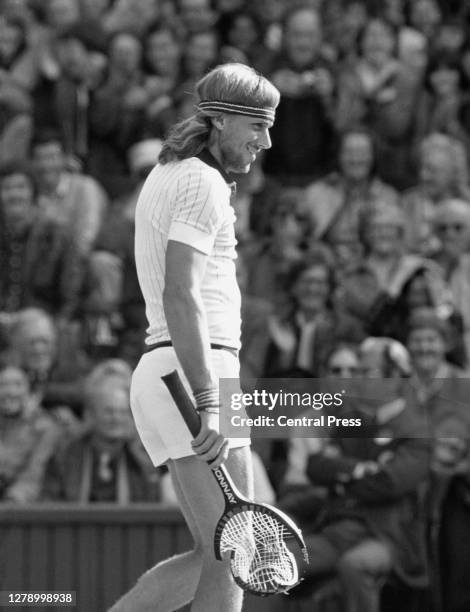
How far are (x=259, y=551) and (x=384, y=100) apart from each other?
6254mm

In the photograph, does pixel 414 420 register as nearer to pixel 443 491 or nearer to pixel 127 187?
pixel 443 491

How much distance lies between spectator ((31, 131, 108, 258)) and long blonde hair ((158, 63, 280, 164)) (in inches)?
186

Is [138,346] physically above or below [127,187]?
below

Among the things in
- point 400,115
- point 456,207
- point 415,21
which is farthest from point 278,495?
point 415,21

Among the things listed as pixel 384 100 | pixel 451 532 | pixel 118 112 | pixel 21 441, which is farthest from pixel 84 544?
pixel 384 100

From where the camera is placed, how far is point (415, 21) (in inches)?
437

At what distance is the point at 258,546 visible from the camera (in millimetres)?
4594

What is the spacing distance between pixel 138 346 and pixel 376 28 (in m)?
3.15

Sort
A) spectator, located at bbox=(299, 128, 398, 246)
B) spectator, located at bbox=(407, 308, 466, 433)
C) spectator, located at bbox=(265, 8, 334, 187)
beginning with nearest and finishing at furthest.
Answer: spectator, located at bbox=(407, 308, 466, 433) → spectator, located at bbox=(299, 128, 398, 246) → spectator, located at bbox=(265, 8, 334, 187)

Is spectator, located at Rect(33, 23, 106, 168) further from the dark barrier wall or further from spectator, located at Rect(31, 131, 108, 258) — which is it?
the dark barrier wall

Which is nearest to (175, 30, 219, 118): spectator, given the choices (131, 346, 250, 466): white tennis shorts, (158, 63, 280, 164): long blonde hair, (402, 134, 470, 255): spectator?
(402, 134, 470, 255): spectator

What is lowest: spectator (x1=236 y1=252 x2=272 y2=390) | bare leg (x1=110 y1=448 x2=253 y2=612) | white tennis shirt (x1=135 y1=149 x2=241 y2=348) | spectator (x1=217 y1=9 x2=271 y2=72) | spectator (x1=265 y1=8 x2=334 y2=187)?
bare leg (x1=110 y1=448 x2=253 y2=612)

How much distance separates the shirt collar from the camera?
15.4ft

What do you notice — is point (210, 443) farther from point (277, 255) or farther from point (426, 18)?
point (426, 18)
